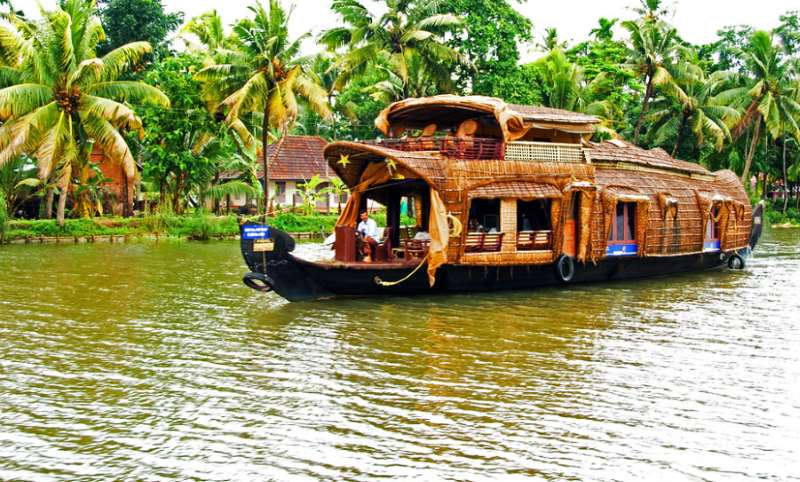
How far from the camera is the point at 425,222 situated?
12547mm

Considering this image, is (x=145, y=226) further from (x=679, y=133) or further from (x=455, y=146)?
(x=679, y=133)

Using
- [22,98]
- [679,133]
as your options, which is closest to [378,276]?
[22,98]

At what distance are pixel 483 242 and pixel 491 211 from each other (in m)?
1.30

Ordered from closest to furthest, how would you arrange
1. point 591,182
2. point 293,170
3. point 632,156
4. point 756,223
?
1. point 591,182
2. point 632,156
3. point 756,223
4. point 293,170

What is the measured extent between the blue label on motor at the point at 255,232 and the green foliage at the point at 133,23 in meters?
21.5

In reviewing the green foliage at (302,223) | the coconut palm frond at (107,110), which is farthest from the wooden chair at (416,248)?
the green foliage at (302,223)

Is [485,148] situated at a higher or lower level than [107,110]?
lower

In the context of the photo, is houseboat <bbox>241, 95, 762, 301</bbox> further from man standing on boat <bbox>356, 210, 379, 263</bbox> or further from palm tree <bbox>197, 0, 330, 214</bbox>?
palm tree <bbox>197, 0, 330, 214</bbox>

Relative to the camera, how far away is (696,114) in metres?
26.8

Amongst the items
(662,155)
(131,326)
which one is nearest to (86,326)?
(131,326)

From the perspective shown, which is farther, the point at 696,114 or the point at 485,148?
the point at 696,114

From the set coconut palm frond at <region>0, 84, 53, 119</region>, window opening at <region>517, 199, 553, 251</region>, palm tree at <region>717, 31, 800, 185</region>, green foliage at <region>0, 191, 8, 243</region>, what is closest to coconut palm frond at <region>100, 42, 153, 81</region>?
coconut palm frond at <region>0, 84, 53, 119</region>

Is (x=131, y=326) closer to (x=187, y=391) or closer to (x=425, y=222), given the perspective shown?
(x=187, y=391)

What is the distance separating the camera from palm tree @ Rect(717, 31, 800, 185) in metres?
27.1
